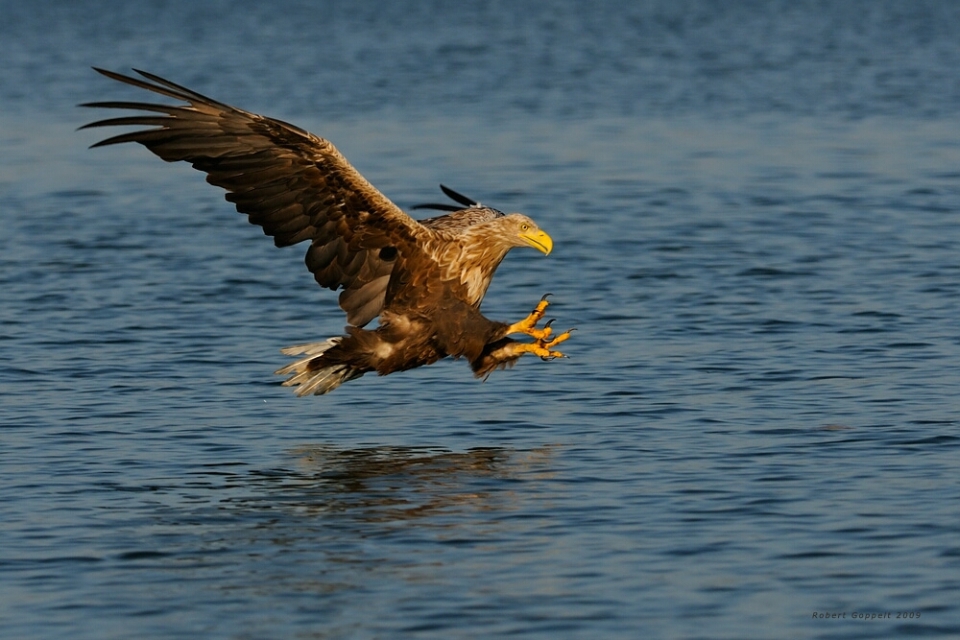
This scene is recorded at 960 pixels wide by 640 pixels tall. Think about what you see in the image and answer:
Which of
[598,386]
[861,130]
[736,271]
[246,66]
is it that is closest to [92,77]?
[246,66]

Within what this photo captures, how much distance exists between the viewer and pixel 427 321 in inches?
359

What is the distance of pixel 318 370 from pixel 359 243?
2.22ft

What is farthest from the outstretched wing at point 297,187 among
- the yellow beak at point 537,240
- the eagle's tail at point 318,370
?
the yellow beak at point 537,240

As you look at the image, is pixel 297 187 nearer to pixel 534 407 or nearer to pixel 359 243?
pixel 359 243

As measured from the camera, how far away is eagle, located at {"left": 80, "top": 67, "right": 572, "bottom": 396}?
8742 millimetres

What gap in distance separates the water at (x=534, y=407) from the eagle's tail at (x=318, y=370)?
1.03 ft

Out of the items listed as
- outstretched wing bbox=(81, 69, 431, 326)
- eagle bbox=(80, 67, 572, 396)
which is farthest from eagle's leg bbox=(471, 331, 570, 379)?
outstretched wing bbox=(81, 69, 431, 326)

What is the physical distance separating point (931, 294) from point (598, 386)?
3.45 meters

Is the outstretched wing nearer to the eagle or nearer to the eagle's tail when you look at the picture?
the eagle

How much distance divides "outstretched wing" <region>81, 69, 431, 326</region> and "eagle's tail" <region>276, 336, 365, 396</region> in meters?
0.28

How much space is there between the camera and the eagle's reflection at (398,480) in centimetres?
807

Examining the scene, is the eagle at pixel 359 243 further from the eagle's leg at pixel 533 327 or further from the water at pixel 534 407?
the water at pixel 534 407

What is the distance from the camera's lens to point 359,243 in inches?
363

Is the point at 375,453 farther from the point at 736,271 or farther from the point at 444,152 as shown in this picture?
the point at 444,152
